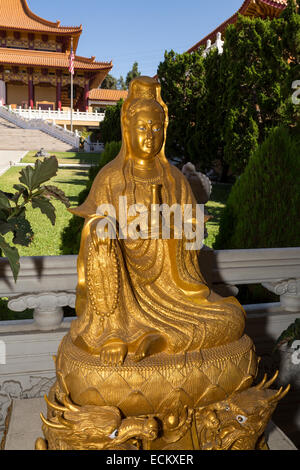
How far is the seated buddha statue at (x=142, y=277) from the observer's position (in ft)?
5.46

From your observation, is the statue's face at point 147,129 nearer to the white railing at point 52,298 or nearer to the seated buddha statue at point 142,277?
the seated buddha statue at point 142,277

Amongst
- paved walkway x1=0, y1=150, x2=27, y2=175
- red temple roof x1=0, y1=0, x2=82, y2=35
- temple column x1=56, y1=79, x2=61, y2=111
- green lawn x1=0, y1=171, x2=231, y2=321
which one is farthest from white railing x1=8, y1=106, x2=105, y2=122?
green lawn x1=0, y1=171, x2=231, y2=321

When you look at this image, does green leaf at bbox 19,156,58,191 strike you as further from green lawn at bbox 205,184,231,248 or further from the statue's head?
green lawn at bbox 205,184,231,248

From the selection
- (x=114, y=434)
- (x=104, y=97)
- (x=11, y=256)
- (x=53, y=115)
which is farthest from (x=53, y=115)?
(x=114, y=434)

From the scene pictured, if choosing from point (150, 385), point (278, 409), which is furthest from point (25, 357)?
point (278, 409)

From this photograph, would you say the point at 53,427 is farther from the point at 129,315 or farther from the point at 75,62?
the point at 75,62

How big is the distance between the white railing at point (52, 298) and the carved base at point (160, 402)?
1.61 feet

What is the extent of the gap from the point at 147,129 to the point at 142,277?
24.0 inches

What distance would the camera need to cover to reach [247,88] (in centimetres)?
917

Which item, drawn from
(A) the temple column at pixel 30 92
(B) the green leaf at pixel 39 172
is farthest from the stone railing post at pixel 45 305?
(A) the temple column at pixel 30 92

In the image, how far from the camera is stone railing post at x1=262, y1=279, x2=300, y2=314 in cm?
258

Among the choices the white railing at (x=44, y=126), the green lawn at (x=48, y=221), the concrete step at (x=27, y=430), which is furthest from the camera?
the white railing at (x=44, y=126)

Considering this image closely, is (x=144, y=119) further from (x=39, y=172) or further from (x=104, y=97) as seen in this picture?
(x=104, y=97)
